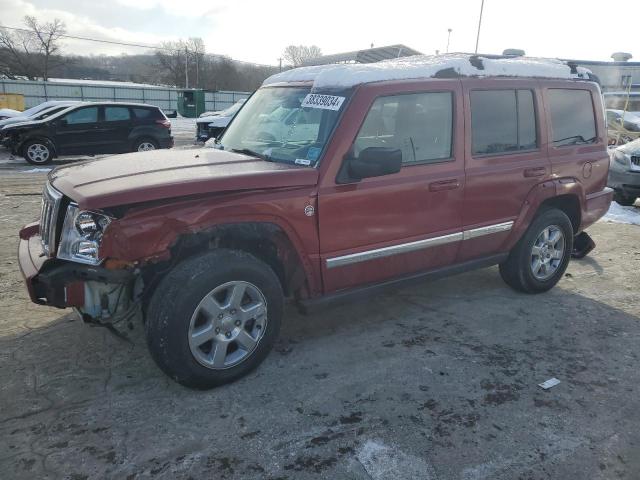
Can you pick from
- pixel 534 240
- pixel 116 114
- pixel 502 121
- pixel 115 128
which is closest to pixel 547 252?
pixel 534 240

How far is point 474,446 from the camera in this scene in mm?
2756

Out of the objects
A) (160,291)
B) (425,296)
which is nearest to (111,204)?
(160,291)

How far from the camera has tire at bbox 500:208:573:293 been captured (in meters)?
4.75

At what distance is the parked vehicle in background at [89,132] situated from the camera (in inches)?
509

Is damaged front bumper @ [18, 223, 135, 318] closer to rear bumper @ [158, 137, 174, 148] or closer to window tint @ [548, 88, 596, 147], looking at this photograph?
window tint @ [548, 88, 596, 147]

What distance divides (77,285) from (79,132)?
1193 centimetres

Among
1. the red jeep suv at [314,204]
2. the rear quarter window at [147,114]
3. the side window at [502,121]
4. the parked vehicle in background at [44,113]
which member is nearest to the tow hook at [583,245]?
the red jeep suv at [314,204]

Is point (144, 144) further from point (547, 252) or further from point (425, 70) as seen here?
point (547, 252)

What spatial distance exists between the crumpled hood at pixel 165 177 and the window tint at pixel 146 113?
11.1 meters

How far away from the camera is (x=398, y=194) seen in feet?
12.1

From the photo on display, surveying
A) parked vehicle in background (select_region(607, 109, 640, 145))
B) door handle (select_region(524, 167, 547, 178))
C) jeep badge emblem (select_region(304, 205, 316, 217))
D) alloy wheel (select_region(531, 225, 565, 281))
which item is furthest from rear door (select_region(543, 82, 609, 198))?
parked vehicle in background (select_region(607, 109, 640, 145))

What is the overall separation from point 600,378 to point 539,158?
198 cm

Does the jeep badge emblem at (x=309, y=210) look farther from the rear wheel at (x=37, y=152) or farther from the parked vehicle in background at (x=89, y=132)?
the rear wheel at (x=37, y=152)

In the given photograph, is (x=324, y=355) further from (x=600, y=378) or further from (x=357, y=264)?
(x=600, y=378)
